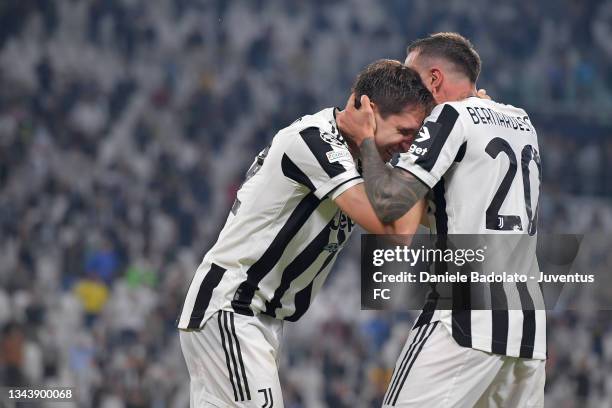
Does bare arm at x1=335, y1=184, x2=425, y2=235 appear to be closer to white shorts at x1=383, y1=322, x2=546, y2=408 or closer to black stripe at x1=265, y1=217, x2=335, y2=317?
black stripe at x1=265, y1=217, x2=335, y2=317

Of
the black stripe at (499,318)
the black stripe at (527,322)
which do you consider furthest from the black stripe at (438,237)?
the black stripe at (527,322)

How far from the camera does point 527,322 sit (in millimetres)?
4051

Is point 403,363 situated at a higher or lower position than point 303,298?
lower

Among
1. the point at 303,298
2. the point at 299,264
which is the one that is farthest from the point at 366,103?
the point at 303,298

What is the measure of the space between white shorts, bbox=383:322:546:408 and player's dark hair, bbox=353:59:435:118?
3.02 ft

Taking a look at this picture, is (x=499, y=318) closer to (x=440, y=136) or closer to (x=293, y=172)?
(x=440, y=136)

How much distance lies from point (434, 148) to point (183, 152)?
12058 mm

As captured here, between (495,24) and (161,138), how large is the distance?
7.09 metres

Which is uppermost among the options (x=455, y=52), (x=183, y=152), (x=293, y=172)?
(x=183, y=152)

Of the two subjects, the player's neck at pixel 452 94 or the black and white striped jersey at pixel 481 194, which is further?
the player's neck at pixel 452 94

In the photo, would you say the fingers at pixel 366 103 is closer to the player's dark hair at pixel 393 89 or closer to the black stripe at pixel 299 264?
the player's dark hair at pixel 393 89

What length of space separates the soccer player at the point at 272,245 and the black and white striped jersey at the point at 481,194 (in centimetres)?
24

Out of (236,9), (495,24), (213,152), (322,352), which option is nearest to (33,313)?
(322,352)

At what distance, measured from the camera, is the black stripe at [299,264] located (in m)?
4.30
